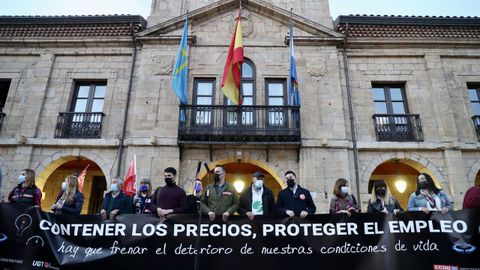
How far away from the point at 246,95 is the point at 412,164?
5.97 meters

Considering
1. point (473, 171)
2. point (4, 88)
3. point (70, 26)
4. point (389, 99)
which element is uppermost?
point (70, 26)

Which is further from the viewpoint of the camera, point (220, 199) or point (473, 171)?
point (473, 171)

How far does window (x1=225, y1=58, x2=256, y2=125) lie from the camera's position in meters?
10.3

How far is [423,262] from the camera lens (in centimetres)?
449

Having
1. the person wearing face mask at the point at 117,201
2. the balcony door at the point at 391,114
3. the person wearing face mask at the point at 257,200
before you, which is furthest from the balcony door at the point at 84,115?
the balcony door at the point at 391,114

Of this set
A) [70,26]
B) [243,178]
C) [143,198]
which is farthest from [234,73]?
[70,26]

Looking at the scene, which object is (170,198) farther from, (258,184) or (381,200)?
(381,200)

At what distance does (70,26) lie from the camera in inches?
463

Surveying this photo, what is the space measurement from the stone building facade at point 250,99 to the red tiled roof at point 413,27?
45mm

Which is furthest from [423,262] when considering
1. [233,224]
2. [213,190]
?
[213,190]

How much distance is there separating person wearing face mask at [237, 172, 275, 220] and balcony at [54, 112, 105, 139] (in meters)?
6.90

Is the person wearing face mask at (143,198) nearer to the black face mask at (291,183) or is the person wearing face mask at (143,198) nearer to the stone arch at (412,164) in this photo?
the black face mask at (291,183)

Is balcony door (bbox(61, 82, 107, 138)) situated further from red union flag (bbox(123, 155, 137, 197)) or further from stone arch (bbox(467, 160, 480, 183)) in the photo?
stone arch (bbox(467, 160, 480, 183))

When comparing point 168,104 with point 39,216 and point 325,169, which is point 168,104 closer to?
point 325,169
